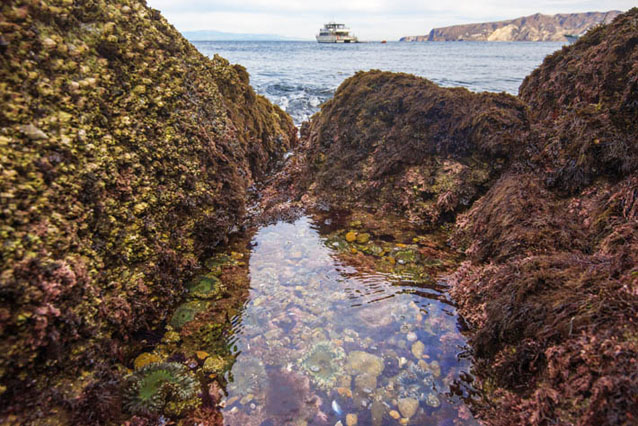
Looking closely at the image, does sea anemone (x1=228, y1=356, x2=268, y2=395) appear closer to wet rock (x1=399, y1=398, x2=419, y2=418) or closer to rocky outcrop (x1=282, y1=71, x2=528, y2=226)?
wet rock (x1=399, y1=398, x2=419, y2=418)

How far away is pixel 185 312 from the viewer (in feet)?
12.6

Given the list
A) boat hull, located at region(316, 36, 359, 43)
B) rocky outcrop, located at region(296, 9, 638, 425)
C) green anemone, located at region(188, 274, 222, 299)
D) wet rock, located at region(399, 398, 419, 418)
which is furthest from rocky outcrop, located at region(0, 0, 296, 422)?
boat hull, located at region(316, 36, 359, 43)

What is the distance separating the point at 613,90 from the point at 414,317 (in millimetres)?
4297

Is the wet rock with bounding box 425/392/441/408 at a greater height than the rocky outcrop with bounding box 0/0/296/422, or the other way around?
the rocky outcrop with bounding box 0/0/296/422

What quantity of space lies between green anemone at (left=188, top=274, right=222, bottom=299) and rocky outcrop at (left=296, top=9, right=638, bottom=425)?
2.84 m

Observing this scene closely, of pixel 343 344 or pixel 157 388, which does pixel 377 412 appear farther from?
pixel 157 388

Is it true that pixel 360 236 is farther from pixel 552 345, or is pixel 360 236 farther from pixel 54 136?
Result: pixel 54 136

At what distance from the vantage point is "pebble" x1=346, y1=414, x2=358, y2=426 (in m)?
2.71

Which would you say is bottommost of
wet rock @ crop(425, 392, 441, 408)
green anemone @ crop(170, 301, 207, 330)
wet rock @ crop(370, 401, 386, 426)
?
wet rock @ crop(370, 401, 386, 426)

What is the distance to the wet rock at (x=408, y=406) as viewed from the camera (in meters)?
2.77

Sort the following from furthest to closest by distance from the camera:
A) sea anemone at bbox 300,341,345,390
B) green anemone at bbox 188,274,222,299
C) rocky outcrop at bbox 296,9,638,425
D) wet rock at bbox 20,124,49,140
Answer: green anemone at bbox 188,274,222,299, sea anemone at bbox 300,341,345,390, wet rock at bbox 20,124,49,140, rocky outcrop at bbox 296,9,638,425

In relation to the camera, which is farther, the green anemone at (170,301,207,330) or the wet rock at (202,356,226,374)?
the green anemone at (170,301,207,330)

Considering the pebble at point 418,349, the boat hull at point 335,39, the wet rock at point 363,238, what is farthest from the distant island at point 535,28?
the pebble at point 418,349

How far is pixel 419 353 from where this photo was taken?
3332 mm
